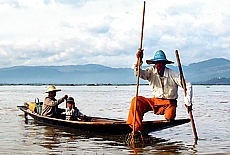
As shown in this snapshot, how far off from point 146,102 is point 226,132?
374 cm

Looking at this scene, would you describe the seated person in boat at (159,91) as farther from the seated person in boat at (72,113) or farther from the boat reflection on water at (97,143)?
the seated person in boat at (72,113)

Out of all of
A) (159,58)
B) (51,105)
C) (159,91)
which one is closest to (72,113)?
(51,105)

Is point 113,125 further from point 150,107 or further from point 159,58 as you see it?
point 159,58

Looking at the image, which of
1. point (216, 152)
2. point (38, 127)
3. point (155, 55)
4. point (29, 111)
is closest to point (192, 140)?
point (216, 152)

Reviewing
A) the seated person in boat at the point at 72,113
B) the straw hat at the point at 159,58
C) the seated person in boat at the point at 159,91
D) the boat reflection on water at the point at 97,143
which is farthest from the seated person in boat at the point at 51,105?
the straw hat at the point at 159,58

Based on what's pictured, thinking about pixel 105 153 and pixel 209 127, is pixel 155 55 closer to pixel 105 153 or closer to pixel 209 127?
pixel 105 153

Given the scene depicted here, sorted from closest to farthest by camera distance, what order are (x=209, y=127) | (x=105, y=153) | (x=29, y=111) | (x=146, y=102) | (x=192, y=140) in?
(x=105, y=153) → (x=146, y=102) → (x=192, y=140) → (x=209, y=127) → (x=29, y=111)

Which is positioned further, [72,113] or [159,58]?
[72,113]

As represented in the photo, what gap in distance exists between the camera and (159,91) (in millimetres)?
9945

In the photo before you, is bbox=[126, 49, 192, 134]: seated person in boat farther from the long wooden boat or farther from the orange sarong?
the long wooden boat

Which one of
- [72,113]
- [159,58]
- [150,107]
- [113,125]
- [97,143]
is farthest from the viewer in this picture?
[72,113]

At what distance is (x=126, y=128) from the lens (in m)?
10.5

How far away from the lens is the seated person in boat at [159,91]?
385 inches

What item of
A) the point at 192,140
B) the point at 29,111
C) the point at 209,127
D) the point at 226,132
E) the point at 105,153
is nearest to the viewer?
the point at 105,153
